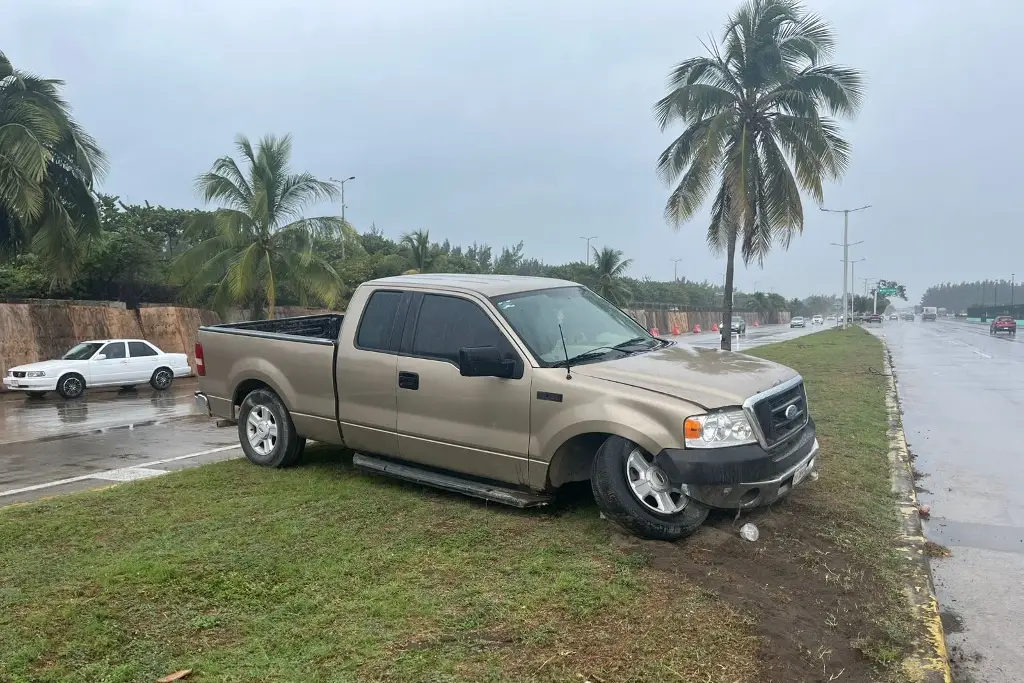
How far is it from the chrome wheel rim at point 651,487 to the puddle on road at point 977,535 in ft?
8.15

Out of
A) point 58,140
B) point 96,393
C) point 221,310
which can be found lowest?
point 96,393

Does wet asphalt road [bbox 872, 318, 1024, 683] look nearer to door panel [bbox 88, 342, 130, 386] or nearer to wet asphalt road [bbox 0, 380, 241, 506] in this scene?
wet asphalt road [bbox 0, 380, 241, 506]

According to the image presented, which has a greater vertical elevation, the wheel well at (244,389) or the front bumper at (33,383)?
the wheel well at (244,389)

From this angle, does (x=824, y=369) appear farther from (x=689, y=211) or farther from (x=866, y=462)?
(x=866, y=462)

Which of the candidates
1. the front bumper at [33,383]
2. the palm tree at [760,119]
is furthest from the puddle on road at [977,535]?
the front bumper at [33,383]

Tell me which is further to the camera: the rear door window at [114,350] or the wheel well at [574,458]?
the rear door window at [114,350]

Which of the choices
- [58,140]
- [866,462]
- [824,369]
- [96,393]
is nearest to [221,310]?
[96,393]

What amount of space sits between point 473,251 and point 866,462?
182 ft

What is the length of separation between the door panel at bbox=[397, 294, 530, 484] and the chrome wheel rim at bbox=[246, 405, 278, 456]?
1.67 m

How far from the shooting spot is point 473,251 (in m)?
62.2

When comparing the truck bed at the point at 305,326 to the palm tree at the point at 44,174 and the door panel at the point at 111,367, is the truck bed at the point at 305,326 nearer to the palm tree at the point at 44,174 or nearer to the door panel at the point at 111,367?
the palm tree at the point at 44,174

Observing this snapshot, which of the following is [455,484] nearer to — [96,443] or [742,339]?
[96,443]

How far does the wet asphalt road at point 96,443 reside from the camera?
26.6 ft

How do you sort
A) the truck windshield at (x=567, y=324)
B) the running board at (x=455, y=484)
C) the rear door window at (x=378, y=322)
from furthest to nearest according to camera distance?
1. the rear door window at (x=378, y=322)
2. the truck windshield at (x=567, y=324)
3. the running board at (x=455, y=484)
